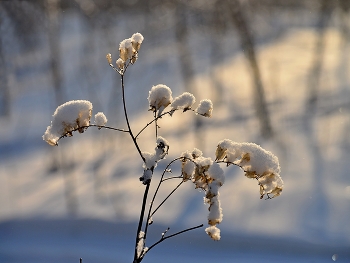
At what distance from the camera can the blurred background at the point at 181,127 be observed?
2.45m

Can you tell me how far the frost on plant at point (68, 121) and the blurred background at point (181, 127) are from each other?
1.59 m

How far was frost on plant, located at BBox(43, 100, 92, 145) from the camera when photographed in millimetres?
712

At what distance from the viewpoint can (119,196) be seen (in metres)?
2.98

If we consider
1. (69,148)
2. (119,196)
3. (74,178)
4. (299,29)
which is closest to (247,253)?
(119,196)

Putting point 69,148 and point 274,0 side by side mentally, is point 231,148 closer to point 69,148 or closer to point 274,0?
point 69,148

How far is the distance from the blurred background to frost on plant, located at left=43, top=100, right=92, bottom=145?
1.59 m

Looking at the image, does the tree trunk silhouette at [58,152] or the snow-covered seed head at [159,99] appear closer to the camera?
the snow-covered seed head at [159,99]

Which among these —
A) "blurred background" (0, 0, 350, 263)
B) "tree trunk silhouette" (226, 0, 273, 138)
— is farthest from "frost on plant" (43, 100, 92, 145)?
"tree trunk silhouette" (226, 0, 273, 138)

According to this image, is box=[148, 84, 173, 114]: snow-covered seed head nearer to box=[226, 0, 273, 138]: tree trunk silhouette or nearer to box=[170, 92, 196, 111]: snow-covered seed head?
box=[170, 92, 196, 111]: snow-covered seed head

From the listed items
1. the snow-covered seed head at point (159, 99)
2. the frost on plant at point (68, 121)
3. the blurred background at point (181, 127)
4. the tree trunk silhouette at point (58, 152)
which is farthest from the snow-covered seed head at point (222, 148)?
the tree trunk silhouette at point (58, 152)

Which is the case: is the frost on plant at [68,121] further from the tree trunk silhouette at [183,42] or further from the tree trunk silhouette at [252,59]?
the tree trunk silhouette at [183,42]

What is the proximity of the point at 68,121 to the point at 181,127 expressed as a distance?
11.1ft

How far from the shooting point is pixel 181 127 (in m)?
4.10

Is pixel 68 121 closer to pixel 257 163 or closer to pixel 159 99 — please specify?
pixel 159 99
